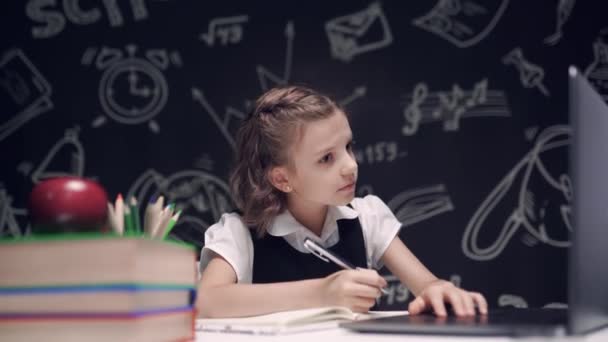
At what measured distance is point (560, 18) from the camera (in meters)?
2.32

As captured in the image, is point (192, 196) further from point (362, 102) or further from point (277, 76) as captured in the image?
point (362, 102)

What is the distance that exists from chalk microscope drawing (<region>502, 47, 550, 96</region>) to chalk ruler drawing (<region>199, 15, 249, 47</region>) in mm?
1017

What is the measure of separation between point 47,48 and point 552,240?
6.83 ft

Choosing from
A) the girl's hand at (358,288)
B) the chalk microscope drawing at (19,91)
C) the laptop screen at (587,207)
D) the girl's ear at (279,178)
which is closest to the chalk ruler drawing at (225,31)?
the chalk microscope drawing at (19,91)

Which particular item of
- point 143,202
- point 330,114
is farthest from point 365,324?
point 143,202

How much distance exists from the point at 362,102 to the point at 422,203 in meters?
0.44

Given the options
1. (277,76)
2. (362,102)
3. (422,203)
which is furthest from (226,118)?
(422,203)

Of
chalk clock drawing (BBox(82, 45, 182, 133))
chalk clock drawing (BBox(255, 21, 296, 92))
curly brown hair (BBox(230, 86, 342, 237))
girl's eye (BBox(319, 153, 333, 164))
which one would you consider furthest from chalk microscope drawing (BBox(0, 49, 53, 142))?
girl's eye (BBox(319, 153, 333, 164))

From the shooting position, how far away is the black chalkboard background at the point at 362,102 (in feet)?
7.47

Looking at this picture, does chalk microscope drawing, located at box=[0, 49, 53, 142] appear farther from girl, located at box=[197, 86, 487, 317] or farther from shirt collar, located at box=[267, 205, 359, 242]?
shirt collar, located at box=[267, 205, 359, 242]

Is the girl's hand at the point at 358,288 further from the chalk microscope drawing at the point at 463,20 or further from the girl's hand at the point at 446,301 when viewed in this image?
the chalk microscope drawing at the point at 463,20

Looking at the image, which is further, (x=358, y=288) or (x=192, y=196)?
(x=192, y=196)

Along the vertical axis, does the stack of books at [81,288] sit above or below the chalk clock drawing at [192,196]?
above

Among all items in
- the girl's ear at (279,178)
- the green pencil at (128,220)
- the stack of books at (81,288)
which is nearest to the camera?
the stack of books at (81,288)
